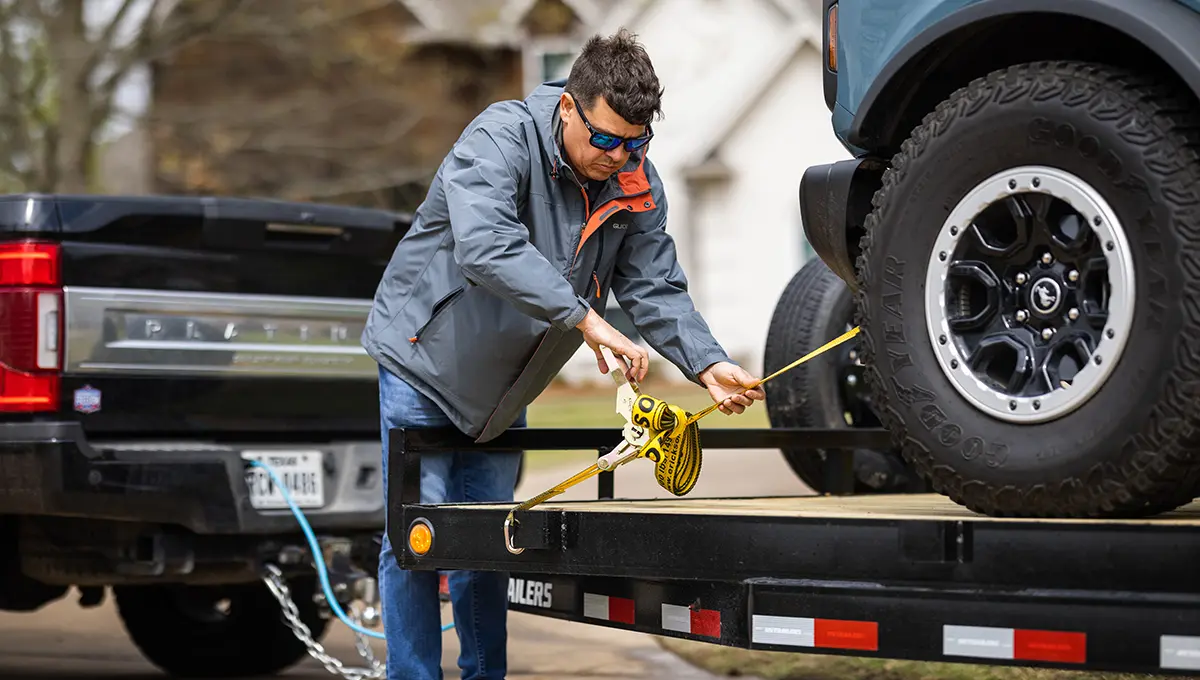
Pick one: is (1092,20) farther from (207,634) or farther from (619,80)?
(207,634)

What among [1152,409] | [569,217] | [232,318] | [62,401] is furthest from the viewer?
[232,318]

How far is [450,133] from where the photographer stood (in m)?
25.4

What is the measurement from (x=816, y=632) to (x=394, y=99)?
22574 millimetres

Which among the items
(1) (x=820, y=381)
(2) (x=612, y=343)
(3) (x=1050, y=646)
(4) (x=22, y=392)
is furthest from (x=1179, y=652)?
(4) (x=22, y=392)

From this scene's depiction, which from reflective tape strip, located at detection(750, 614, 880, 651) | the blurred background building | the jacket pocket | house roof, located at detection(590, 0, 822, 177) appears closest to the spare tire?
the jacket pocket

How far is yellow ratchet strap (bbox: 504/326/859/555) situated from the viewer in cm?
380

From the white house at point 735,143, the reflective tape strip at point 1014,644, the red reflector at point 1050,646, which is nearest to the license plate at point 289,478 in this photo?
the reflective tape strip at point 1014,644

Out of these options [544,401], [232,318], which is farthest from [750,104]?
[232,318]

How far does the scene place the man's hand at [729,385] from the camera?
4047 mm

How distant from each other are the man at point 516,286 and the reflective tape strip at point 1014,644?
1.07 metres

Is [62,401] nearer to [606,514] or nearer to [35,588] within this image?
[35,588]

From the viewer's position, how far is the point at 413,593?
428cm

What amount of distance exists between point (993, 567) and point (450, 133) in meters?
22.9

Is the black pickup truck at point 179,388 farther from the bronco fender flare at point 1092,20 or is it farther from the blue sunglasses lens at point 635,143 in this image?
the bronco fender flare at point 1092,20
